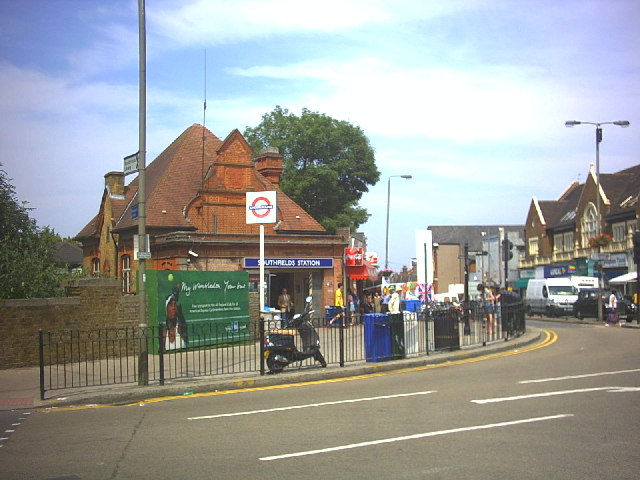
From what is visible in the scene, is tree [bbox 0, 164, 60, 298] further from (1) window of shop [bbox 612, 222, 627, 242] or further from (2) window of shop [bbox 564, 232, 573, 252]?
(2) window of shop [bbox 564, 232, 573, 252]

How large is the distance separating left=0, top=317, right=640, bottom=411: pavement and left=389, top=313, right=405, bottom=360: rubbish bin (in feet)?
0.88

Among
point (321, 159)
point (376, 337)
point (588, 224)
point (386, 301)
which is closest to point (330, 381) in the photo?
point (376, 337)

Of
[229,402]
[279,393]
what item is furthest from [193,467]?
[279,393]

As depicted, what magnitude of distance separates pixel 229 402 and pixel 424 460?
5.39m

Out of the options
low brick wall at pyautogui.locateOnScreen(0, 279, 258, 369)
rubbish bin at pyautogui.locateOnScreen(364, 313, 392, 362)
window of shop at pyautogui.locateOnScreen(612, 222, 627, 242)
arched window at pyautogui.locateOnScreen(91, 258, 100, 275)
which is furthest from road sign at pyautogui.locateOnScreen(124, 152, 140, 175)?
window of shop at pyautogui.locateOnScreen(612, 222, 627, 242)

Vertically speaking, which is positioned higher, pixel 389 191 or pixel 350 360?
pixel 389 191

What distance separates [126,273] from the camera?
35.9 meters

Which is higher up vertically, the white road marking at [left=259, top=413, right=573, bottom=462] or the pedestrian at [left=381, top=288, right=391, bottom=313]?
the pedestrian at [left=381, top=288, right=391, bottom=313]

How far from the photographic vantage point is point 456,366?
53.5 ft

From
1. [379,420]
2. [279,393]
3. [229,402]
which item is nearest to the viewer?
[379,420]

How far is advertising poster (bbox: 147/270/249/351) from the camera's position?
19.1 meters

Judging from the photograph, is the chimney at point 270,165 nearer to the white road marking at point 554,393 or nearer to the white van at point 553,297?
the white van at point 553,297

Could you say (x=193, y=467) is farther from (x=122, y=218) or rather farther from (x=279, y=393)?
(x=122, y=218)

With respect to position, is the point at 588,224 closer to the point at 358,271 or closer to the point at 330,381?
the point at 358,271
